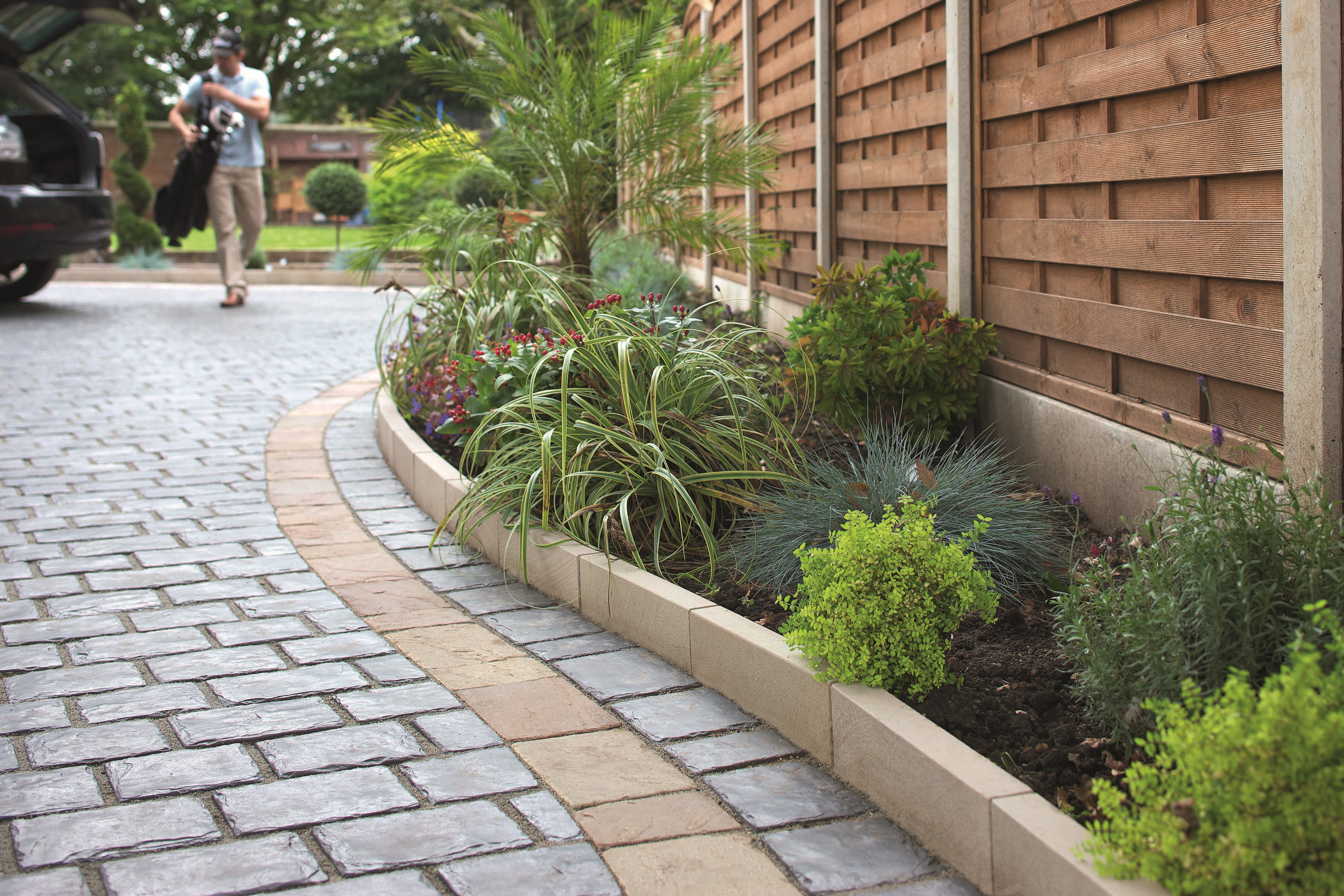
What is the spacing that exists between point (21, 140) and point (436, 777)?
9.00m

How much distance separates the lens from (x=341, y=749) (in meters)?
2.57

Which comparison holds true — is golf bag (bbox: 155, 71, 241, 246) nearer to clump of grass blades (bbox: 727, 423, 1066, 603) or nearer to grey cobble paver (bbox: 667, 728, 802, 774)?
clump of grass blades (bbox: 727, 423, 1066, 603)

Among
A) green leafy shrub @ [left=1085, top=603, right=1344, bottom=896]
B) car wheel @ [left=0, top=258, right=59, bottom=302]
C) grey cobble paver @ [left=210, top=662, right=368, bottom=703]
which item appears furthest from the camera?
car wheel @ [left=0, top=258, right=59, bottom=302]

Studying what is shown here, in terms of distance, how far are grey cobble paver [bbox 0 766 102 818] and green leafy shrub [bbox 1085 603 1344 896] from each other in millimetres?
1884

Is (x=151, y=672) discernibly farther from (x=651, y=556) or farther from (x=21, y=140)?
(x=21, y=140)

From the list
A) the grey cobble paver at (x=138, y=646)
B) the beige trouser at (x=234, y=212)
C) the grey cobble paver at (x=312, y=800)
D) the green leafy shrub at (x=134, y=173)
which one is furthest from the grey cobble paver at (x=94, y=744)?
the green leafy shrub at (x=134, y=173)

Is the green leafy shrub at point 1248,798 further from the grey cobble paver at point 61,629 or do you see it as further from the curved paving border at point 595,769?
the grey cobble paver at point 61,629

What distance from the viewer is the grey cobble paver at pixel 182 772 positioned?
7.85 feet

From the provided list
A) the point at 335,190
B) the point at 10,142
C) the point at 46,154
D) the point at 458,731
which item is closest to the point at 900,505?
the point at 458,731

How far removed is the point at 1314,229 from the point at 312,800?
93.3 inches

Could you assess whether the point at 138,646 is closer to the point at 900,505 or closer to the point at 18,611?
the point at 18,611

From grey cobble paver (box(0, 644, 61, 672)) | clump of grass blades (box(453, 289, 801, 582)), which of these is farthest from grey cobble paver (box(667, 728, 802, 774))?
grey cobble paver (box(0, 644, 61, 672))

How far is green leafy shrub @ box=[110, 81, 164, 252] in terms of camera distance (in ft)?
53.5

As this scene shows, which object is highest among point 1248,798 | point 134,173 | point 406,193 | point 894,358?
point 134,173
